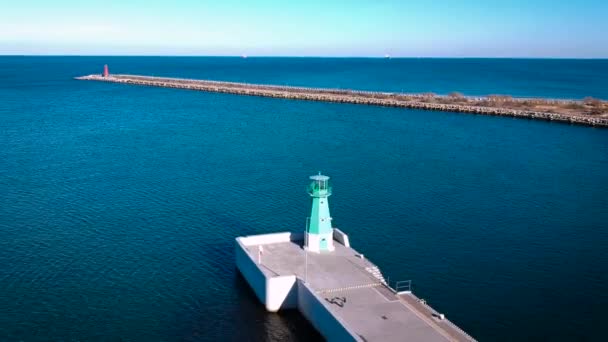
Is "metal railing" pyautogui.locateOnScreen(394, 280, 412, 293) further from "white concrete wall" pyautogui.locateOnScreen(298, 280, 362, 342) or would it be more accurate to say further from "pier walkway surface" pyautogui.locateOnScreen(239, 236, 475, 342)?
"white concrete wall" pyautogui.locateOnScreen(298, 280, 362, 342)

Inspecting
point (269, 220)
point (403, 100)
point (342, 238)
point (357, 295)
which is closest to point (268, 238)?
point (342, 238)

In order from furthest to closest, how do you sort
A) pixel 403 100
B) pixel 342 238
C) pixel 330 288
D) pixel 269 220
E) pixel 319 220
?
1. pixel 403 100
2. pixel 269 220
3. pixel 342 238
4. pixel 319 220
5. pixel 330 288

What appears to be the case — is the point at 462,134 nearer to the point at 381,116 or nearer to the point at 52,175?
the point at 381,116

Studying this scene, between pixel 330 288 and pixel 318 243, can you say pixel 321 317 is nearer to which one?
pixel 330 288

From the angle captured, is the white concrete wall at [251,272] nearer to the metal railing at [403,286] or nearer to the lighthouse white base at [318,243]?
the lighthouse white base at [318,243]

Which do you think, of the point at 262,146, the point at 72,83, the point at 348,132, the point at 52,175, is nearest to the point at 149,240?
the point at 52,175

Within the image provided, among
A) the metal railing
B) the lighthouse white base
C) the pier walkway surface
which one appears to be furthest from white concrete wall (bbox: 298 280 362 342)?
the metal railing

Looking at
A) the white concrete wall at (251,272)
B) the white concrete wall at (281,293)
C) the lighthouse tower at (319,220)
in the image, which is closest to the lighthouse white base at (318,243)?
the lighthouse tower at (319,220)
